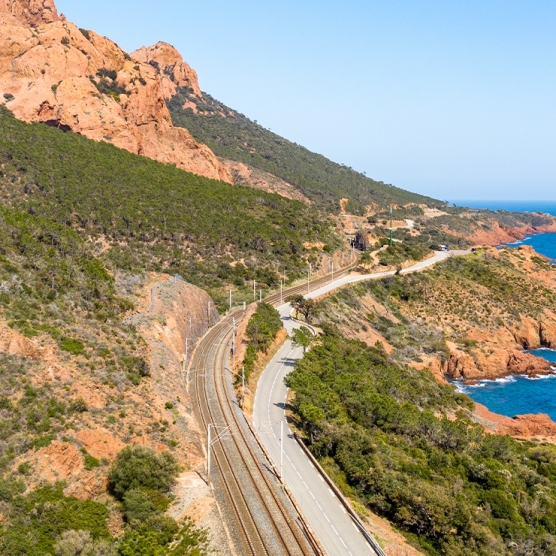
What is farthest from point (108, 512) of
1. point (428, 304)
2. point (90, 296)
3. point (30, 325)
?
point (428, 304)

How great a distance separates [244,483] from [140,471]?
6.45 meters

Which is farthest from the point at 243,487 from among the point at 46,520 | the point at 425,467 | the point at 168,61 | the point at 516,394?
Result: the point at 168,61

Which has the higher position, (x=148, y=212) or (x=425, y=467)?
(x=148, y=212)

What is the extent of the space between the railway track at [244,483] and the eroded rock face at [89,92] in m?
62.6

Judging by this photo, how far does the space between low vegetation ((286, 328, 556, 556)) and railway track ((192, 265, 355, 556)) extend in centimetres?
473

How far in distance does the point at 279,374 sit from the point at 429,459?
16.0 m

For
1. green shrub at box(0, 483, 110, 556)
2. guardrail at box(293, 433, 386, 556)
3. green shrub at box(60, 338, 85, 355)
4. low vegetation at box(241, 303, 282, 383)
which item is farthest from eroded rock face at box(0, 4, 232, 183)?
green shrub at box(0, 483, 110, 556)

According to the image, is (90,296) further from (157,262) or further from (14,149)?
(14,149)

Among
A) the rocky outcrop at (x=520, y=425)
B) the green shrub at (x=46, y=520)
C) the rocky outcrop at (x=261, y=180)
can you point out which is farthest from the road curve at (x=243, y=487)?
the rocky outcrop at (x=261, y=180)

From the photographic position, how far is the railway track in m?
23.5

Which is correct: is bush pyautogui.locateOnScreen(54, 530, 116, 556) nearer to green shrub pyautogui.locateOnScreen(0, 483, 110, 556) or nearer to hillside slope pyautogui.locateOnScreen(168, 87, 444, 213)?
green shrub pyautogui.locateOnScreen(0, 483, 110, 556)

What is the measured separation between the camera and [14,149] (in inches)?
2781

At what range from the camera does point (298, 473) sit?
29.6 meters

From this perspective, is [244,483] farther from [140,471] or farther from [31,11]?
[31,11]
